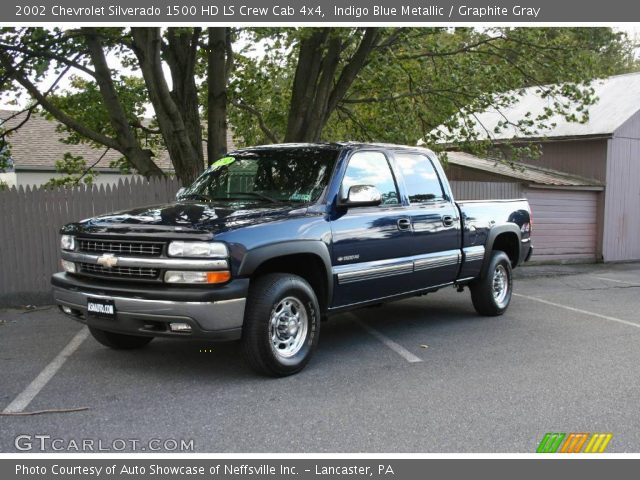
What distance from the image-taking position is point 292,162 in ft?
21.2

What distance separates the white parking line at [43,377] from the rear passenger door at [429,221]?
3.54 metres

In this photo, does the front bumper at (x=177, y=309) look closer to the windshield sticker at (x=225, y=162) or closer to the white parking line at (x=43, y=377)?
the white parking line at (x=43, y=377)

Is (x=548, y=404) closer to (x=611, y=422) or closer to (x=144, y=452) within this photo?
(x=611, y=422)

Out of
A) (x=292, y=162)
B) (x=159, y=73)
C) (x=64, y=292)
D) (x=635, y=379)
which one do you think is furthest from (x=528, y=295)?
(x=64, y=292)

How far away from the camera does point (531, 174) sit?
1719 centimetres

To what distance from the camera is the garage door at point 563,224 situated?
51.9ft

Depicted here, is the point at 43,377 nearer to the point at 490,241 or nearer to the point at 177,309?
the point at 177,309

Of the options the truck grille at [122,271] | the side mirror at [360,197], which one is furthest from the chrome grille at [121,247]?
the side mirror at [360,197]

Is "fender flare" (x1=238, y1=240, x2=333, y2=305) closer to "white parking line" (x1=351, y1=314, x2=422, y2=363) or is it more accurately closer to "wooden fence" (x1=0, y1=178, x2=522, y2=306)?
"white parking line" (x1=351, y1=314, x2=422, y2=363)

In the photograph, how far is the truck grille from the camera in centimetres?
510

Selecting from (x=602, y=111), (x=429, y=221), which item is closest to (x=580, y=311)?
(x=429, y=221)

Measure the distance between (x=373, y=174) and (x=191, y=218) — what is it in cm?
210

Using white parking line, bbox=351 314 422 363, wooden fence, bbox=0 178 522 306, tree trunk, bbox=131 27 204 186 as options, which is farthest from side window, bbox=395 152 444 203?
wooden fence, bbox=0 178 522 306

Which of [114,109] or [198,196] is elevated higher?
[114,109]
